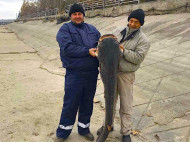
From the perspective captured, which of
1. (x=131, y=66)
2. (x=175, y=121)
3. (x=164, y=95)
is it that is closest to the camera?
(x=131, y=66)

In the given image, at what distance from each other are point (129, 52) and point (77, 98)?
1.03 meters

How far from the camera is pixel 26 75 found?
7359mm

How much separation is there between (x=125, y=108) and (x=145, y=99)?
1.60 m

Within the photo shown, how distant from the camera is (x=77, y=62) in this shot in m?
3.01

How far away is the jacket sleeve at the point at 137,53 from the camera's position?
2.86 metres

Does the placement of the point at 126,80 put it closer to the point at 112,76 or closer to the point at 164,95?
the point at 112,76

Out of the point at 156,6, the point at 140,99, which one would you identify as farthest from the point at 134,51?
the point at 156,6

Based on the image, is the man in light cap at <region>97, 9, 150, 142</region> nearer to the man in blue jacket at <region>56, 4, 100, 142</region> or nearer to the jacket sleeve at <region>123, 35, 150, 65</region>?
the jacket sleeve at <region>123, 35, 150, 65</region>

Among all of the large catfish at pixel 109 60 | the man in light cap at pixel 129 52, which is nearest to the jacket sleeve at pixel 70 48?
the large catfish at pixel 109 60

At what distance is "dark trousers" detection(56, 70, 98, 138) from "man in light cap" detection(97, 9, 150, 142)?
17.7 inches

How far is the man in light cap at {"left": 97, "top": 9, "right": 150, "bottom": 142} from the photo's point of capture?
291 cm

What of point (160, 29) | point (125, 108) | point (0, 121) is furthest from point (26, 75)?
point (160, 29)

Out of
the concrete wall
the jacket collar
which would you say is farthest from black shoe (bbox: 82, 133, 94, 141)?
the concrete wall

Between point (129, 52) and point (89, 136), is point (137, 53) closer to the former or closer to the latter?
point (129, 52)
